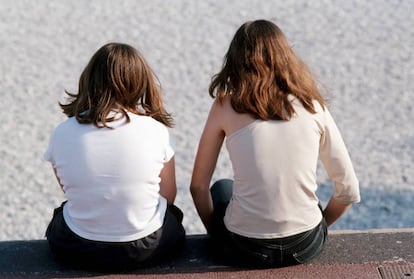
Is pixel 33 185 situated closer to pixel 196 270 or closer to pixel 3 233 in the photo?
pixel 3 233

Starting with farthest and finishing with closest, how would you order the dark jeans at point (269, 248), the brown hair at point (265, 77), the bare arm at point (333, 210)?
the bare arm at point (333, 210) → the dark jeans at point (269, 248) → the brown hair at point (265, 77)

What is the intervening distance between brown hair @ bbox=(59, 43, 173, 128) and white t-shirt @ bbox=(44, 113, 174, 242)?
5 centimetres

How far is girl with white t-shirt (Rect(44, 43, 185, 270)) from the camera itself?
2.70 meters

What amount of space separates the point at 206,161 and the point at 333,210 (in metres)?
0.53

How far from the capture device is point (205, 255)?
2982 millimetres

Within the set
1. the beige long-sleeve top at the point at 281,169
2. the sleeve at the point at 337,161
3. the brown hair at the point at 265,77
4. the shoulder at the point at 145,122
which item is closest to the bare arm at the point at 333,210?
the sleeve at the point at 337,161

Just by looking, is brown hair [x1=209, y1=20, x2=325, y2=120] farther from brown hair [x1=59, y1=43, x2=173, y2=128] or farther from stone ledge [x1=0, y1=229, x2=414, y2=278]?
stone ledge [x1=0, y1=229, x2=414, y2=278]

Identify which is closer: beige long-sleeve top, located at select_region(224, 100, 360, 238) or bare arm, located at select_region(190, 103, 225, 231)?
beige long-sleeve top, located at select_region(224, 100, 360, 238)

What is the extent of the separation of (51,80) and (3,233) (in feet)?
5.91

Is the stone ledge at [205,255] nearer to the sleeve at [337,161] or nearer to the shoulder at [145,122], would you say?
the sleeve at [337,161]

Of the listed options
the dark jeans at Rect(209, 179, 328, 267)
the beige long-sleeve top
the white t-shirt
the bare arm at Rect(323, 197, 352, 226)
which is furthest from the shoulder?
the bare arm at Rect(323, 197, 352, 226)

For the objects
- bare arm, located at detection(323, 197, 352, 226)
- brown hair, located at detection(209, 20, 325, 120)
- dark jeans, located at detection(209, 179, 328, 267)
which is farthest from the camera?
bare arm, located at detection(323, 197, 352, 226)

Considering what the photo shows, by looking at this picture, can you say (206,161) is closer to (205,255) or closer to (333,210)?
(205,255)

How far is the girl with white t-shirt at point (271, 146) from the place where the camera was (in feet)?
8.80
